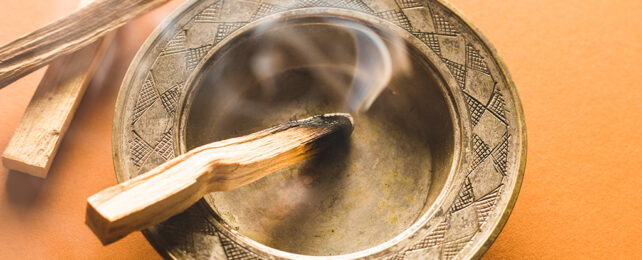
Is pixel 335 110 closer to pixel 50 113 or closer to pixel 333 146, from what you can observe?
pixel 333 146

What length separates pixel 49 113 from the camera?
1669mm

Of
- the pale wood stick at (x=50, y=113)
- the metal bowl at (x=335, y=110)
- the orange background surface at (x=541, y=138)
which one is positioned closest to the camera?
the metal bowl at (x=335, y=110)

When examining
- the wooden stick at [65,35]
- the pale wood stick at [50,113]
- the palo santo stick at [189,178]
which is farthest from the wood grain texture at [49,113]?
the palo santo stick at [189,178]

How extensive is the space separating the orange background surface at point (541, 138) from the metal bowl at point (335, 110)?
53 cm

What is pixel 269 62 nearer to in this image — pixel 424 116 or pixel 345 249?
pixel 424 116

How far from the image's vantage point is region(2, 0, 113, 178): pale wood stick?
1.63 m

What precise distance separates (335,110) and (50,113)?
105cm

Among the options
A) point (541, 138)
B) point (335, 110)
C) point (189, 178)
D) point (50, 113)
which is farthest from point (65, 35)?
point (541, 138)

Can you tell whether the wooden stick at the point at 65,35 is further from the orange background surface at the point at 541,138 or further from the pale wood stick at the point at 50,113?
the orange background surface at the point at 541,138

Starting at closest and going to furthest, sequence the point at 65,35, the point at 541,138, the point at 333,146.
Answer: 1. the point at 65,35
2. the point at 333,146
3. the point at 541,138

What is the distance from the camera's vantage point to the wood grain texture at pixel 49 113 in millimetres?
1631

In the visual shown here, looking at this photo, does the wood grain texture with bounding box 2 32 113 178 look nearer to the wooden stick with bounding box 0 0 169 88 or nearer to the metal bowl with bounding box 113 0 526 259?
the wooden stick with bounding box 0 0 169 88

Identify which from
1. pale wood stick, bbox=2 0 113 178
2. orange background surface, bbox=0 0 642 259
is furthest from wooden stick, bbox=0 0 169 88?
orange background surface, bbox=0 0 642 259

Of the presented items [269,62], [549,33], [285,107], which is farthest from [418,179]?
[549,33]
